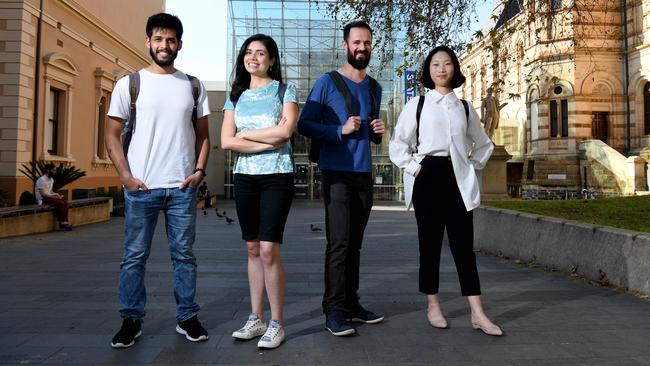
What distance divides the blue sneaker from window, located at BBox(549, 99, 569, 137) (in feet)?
102

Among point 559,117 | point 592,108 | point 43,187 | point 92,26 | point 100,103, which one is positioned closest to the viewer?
point 43,187

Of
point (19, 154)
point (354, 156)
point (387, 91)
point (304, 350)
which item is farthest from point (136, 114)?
point (387, 91)

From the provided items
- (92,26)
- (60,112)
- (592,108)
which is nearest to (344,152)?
(60,112)

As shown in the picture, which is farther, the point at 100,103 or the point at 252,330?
the point at 100,103

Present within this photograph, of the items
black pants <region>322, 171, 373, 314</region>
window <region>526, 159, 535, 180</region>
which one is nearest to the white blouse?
black pants <region>322, 171, 373, 314</region>

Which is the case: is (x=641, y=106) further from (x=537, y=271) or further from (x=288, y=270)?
(x=288, y=270)

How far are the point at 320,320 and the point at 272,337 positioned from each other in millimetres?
788

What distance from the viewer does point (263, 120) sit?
345 centimetres

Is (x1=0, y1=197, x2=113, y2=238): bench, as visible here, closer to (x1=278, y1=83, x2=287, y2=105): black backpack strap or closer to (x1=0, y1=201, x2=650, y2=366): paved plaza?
(x1=0, y1=201, x2=650, y2=366): paved plaza

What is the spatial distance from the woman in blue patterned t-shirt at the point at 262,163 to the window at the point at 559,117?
103ft

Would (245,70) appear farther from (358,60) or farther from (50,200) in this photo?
(50,200)

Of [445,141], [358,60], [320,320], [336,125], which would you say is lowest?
[320,320]

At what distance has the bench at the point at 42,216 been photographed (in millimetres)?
10593

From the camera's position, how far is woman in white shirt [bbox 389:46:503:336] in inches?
150
